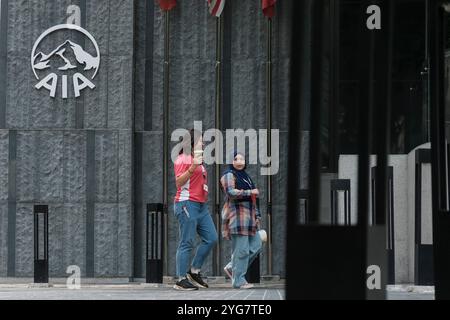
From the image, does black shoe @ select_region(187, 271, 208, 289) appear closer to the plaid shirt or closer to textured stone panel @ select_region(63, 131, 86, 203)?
the plaid shirt

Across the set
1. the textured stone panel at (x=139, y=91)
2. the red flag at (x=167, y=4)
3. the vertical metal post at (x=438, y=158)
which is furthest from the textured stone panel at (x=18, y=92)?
the vertical metal post at (x=438, y=158)

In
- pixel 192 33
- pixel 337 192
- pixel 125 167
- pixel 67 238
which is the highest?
pixel 192 33

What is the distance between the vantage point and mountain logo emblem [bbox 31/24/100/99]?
604 inches

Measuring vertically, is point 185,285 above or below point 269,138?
below

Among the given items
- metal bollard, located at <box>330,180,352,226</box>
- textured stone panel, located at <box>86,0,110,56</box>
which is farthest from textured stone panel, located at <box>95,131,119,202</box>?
metal bollard, located at <box>330,180,352,226</box>

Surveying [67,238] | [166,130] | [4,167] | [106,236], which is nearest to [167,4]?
[166,130]

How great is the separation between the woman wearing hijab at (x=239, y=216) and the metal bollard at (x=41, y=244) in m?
2.96

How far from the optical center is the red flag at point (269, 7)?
1539 centimetres

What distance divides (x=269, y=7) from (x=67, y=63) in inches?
113

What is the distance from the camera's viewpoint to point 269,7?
15.4 m

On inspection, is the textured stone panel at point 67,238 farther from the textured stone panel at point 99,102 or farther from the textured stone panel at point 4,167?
the textured stone panel at point 99,102

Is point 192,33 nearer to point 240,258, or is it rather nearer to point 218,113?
point 218,113

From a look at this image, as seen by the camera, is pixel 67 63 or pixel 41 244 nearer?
pixel 41 244

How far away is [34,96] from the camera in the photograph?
50.6 ft
